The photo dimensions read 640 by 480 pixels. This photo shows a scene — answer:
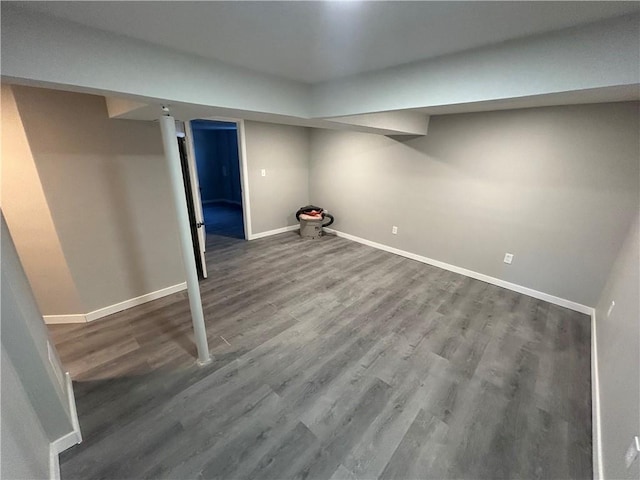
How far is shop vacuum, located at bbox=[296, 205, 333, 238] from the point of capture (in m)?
4.85

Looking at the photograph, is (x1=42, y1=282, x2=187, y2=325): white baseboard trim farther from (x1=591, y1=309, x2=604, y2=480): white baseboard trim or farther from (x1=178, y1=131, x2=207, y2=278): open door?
(x1=591, y1=309, x2=604, y2=480): white baseboard trim

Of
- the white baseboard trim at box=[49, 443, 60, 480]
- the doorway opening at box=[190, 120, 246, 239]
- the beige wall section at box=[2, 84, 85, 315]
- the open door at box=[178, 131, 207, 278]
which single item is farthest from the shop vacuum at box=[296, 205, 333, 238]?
the white baseboard trim at box=[49, 443, 60, 480]

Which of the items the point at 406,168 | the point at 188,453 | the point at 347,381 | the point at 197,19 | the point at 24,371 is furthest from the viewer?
the point at 406,168

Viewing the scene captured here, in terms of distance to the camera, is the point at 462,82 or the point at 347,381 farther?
the point at 347,381

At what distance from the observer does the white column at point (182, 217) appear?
1657 millimetres

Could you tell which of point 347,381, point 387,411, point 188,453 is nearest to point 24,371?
point 188,453

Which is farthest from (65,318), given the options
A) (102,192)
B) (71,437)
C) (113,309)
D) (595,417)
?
(595,417)

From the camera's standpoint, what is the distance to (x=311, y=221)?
15.9 feet

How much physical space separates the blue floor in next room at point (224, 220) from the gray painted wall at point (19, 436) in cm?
386

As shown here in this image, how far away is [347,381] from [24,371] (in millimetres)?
1852

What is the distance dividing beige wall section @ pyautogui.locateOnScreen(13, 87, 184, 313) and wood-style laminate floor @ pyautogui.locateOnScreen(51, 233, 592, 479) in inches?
16.8

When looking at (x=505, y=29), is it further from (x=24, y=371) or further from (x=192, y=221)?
(x=192, y=221)

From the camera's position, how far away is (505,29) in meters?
1.09

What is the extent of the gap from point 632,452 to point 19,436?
2636mm
